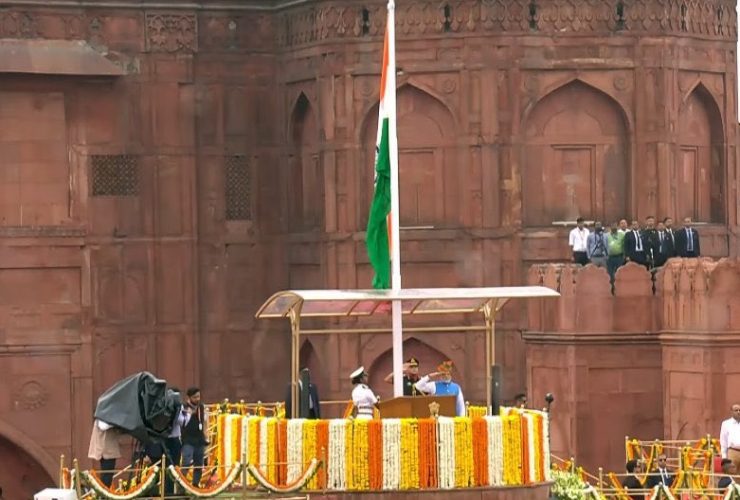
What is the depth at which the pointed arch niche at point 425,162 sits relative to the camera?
53.3 m

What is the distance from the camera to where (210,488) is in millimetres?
37938

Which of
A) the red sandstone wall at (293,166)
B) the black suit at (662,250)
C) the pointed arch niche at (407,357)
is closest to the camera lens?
the black suit at (662,250)

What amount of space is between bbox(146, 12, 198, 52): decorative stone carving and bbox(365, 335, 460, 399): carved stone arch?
618 centimetres

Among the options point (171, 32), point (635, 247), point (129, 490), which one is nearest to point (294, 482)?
point (129, 490)

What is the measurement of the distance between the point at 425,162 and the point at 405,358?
Result: 3.23 meters

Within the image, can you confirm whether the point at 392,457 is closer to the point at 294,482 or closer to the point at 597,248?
the point at 294,482

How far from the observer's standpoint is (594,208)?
53.4 m

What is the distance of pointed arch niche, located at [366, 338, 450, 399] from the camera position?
173 feet

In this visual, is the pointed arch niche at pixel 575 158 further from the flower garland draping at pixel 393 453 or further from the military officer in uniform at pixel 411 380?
the flower garland draping at pixel 393 453

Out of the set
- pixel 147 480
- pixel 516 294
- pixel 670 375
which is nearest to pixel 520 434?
pixel 516 294

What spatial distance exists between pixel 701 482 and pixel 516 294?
17.0ft

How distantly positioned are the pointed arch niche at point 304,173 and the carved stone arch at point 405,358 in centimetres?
273

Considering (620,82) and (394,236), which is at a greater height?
(620,82)

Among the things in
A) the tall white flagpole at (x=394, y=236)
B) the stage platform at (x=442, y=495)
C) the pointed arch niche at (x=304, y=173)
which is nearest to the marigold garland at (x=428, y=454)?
the stage platform at (x=442, y=495)
